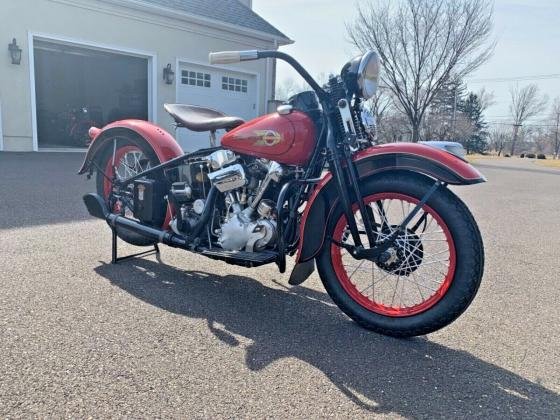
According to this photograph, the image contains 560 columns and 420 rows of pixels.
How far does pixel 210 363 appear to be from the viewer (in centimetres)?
212

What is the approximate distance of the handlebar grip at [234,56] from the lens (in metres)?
2.46

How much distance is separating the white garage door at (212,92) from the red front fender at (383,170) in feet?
33.3

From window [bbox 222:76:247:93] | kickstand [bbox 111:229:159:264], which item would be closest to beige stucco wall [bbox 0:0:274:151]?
window [bbox 222:76:247:93]

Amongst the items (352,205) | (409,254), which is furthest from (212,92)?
(409,254)

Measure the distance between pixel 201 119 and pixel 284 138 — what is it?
31.6 inches

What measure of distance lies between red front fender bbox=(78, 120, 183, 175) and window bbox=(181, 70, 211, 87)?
9.63m

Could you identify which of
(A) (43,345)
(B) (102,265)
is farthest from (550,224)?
(A) (43,345)

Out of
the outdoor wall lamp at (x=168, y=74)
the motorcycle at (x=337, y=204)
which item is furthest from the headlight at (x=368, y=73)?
the outdoor wall lamp at (x=168, y=74)

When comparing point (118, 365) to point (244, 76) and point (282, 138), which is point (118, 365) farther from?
point (244, 76)

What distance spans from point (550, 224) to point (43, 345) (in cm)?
591

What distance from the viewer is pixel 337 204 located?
2.55 metres

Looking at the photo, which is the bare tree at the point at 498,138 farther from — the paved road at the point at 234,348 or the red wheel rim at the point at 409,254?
the red wheel rim at the point at 409,254

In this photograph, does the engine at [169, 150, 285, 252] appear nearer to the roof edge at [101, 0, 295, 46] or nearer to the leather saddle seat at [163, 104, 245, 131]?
the leather saddle seat at [163, 104, 245, 131]

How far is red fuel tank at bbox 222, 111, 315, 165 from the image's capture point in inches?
103
